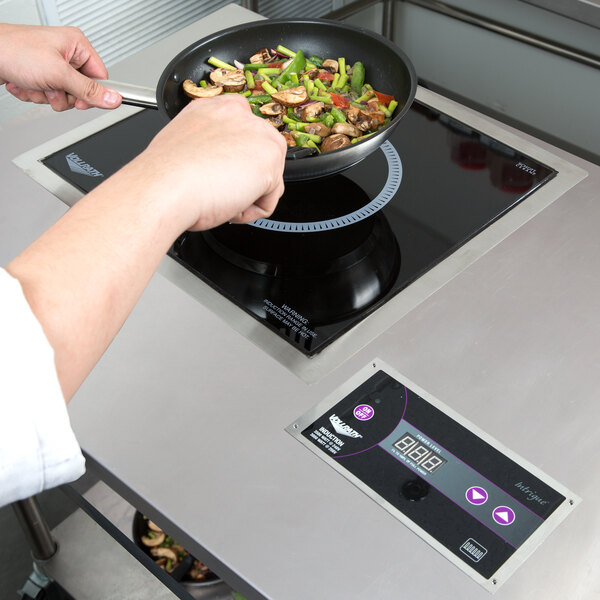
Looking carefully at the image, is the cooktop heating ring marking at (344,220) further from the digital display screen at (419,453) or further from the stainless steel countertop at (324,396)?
the digital display screen at (419,453)

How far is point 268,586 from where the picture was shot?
661 mm

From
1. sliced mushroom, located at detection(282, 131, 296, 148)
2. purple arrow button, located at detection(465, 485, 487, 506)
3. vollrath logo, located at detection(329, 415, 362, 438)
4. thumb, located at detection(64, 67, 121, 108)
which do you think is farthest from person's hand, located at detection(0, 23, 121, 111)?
purple arrow button, located at detection(465, 485, 487, 506)

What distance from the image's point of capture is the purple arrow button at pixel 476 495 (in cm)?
72

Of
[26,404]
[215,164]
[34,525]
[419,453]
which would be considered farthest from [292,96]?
[34,525]

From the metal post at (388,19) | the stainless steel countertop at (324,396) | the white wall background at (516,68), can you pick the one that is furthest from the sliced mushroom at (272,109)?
the metal post at (388,19)

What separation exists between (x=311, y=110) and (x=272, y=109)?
5 centimetres

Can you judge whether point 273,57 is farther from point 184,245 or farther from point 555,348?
point 555,348

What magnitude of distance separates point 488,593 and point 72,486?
55 centimetres

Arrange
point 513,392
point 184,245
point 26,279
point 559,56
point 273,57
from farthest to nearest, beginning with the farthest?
point 559,56
point 273,57
point 184,245
point 513,392
point 26,279

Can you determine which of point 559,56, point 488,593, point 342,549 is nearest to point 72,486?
point 342,549

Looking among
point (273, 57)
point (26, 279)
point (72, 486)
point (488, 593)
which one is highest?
point (26, 279)

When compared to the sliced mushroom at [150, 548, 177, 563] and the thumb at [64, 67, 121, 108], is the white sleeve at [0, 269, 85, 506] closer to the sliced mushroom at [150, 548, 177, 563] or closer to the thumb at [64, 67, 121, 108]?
the thumb at [64, 67, 121, 108]

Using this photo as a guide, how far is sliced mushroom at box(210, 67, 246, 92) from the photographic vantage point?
39.9 inches

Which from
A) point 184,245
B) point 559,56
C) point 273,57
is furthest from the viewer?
point 559,56
